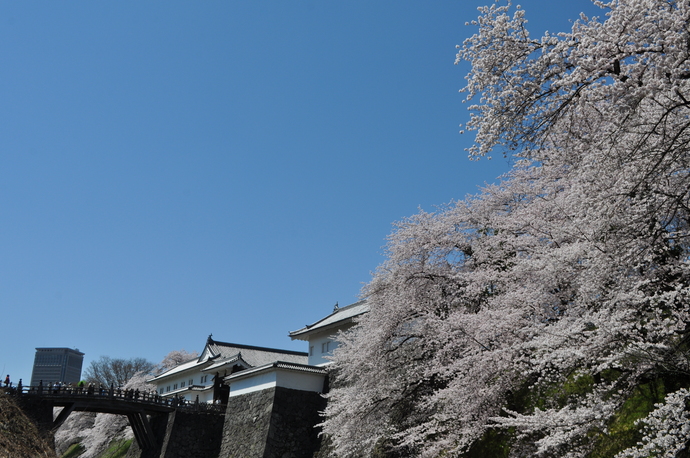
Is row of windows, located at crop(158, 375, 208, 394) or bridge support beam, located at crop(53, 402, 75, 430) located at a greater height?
row of windows, located at crop(158, 375, 208, 394)

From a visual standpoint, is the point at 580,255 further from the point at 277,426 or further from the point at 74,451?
the point at 74,451

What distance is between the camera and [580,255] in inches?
332

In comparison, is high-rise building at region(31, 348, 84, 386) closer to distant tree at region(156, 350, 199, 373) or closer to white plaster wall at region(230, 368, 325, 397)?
distant tree at region(156, 350, 199, 373)

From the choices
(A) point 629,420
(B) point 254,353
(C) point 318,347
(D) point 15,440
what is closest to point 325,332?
(C) point 318,347

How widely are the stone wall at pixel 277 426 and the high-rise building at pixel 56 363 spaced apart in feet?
533

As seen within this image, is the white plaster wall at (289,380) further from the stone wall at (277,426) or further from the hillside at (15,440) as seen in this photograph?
the hillside at (15,440)

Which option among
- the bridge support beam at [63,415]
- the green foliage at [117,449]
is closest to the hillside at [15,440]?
the bridge support beam at [63,415]

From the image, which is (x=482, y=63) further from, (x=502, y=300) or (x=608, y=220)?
(x=502, y=300)

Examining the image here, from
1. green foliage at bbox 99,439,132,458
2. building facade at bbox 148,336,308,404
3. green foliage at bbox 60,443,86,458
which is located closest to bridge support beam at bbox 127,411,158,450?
building facade at bbox 148,336,308,404

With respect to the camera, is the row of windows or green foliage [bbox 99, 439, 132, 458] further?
the row of windows

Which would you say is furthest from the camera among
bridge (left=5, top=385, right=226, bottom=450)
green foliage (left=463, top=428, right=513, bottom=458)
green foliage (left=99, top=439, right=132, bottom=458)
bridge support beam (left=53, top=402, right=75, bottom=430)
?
green foliage (left=99, top=439, right=132, bottom=458)

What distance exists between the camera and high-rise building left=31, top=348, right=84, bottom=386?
163 meters

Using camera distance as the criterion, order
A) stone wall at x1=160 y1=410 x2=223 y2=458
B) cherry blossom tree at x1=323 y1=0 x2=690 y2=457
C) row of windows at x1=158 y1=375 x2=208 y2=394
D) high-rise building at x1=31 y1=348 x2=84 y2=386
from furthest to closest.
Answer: high-rise building at x1=31 y1=348 x2=84 y2=386, row of windows at x1=158 y1=375 x2=208 y2=394, stone wall at x1=160 y1=410 x2=223 y2=458, cherry blossom tree at x1=323 y1=0 x2=690 y2=457

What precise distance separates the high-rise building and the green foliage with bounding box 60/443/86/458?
14315cm
